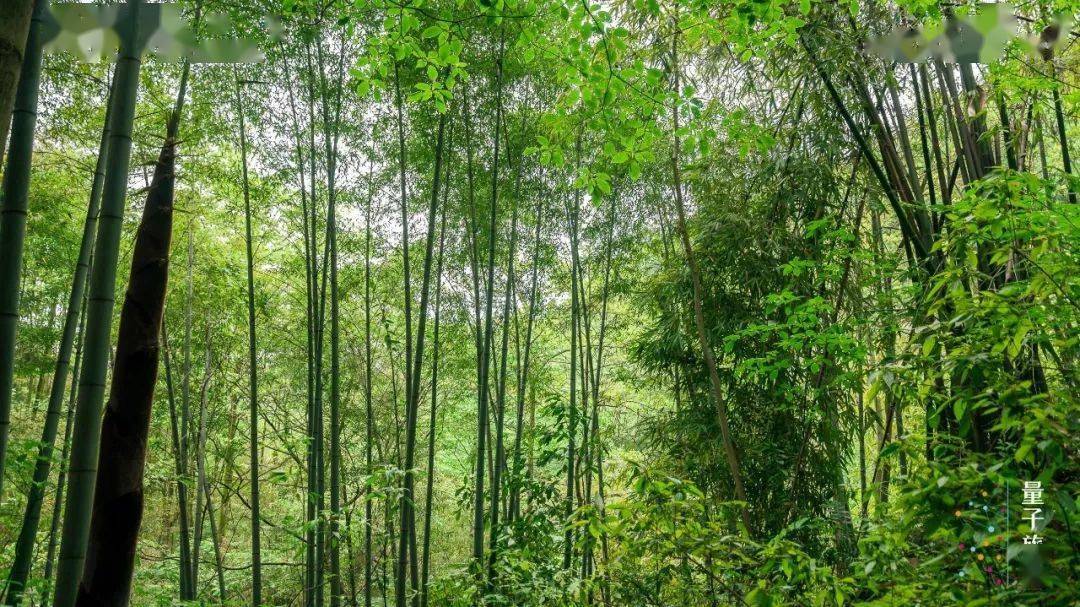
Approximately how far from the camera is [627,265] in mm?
6746

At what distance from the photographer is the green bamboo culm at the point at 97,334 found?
1.44 meters

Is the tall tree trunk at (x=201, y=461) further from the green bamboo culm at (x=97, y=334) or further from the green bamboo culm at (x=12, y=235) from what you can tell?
the green bamboo culm at (x=12, y=235)

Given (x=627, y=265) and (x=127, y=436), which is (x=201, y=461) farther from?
(x=127, y=436)

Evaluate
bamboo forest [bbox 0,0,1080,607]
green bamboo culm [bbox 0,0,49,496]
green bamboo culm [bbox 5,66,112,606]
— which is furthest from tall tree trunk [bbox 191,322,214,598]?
green bamboo culm [bbox 0,0,49,496]

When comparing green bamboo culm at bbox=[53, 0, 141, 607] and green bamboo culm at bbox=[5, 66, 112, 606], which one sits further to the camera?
green bamboo culm at bbox=[5, 66, 112, 606]

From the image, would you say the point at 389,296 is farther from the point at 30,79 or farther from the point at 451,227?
the point at 30,79

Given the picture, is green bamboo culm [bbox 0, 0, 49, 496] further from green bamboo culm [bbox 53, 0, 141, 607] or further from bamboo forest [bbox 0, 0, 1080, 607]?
green bamboo culm [bbox 53, 0, 141, 607]

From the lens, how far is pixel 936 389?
1617mm

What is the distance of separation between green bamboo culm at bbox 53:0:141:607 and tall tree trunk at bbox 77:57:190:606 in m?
0.28

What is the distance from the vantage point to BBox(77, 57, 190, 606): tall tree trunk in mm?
1762

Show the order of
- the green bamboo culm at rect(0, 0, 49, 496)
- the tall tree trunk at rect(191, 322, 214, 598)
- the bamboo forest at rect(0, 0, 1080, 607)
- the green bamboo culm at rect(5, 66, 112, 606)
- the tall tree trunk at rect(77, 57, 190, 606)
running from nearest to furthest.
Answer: the green bamboo culm at rect(0, 0, 49, 496), the bamboo forest at rect(0, 0, 1080, 607), the tall tree trunk at rect(77, 57, 190, 606), the green bamboo culm at rect(5, 66, 112, 606), the tall tree trunk at rect(191, 322, 214, 598)

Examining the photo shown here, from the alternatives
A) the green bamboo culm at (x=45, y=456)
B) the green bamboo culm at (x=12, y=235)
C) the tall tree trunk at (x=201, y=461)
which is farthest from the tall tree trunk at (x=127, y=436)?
the tall tree trunk at (x=201, y=461)

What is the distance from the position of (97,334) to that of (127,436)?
17.3 inches

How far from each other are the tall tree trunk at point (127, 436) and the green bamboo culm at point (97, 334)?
0.91 ft
